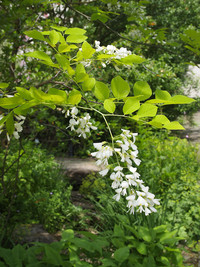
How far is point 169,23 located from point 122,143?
8016 millimetres

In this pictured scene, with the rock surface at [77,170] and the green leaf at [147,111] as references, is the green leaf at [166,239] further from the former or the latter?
the rock surface at [77,170]

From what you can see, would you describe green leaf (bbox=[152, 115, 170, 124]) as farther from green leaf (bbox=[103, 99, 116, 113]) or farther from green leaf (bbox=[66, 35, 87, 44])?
green leaf (bbox=[66, 35, 87, 44])

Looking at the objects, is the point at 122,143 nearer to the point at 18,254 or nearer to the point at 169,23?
the point at 18,254

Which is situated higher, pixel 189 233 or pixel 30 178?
pixel 30 178

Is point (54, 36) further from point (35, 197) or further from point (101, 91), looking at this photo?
point (35, 197)

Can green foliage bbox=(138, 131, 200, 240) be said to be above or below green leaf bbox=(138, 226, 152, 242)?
below

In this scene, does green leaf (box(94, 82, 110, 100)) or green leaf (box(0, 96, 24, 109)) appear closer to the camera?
green leaf (box(0, 96, 24, 109))

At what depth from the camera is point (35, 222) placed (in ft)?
9.29

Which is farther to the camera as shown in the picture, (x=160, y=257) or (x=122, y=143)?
(x=160, y=257)

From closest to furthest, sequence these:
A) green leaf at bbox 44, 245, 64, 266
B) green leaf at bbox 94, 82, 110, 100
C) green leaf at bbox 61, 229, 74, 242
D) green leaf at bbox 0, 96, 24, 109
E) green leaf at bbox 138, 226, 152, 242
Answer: green leaf at bbox 0, 96, 24, 109 < green leaf at bbox 94, 82, 110, 100 < green leaf at bbox 44, 245, 64, 266 < green leaf at bbox 61, 229, 74, 242 < green leaf at bbox 138, 226, 152, 242

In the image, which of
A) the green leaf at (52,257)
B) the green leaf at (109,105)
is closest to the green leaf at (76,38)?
the green leaf at (109,105)

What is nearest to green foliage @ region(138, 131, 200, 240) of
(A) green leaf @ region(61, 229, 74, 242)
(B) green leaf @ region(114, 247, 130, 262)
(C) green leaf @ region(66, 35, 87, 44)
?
(B) green leaf @ region(114, 247, 130, 262)

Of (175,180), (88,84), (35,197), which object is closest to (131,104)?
(88,84)

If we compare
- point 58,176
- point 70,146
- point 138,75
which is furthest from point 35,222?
point 138,75
